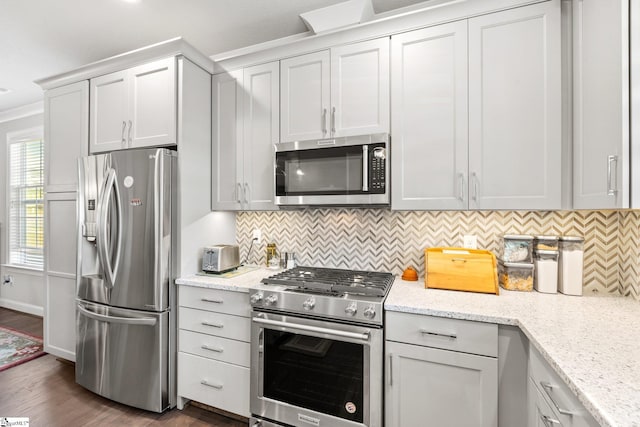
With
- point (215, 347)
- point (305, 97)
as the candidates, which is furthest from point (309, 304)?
point (305, 97)

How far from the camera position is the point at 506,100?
1685mm

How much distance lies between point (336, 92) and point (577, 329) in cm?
179

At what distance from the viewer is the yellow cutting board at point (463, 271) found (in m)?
1.73

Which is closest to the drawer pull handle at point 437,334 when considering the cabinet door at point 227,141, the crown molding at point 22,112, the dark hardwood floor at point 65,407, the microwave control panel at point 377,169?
the microwave control panel at point 377,169

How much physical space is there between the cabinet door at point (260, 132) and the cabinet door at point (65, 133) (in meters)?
1.43

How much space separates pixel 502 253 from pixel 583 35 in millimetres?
1231

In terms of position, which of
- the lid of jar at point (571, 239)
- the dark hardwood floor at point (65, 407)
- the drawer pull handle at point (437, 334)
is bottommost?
the dark hardwood floor at point (65, 407)

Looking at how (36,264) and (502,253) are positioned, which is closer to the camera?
(502,253)

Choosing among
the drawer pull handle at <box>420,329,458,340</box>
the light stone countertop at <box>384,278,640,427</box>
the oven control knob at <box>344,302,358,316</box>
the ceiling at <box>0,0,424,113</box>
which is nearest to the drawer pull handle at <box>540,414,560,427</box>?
the light stone countertop at <box>384,278,640,427</box>

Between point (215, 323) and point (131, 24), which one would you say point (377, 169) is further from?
point (131, 24)

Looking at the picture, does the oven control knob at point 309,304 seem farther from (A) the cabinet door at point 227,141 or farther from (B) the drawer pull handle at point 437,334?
(A) the cabinet door at point 227,141

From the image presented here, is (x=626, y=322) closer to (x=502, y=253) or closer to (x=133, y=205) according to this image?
(x=502, y=253)

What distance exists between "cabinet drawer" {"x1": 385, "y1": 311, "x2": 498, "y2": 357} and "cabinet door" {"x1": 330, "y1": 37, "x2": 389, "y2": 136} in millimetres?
1141

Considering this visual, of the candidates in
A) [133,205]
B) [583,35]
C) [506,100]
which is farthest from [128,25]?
[583,35]
